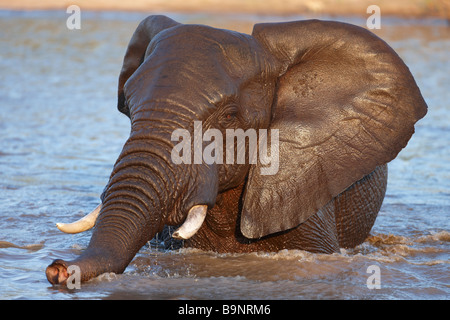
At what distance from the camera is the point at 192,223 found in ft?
17.0

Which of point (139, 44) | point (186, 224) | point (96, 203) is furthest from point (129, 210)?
point (96, 203)

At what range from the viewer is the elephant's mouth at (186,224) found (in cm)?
511

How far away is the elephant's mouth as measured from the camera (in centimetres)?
511

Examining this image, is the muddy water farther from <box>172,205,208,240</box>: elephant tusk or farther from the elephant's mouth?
<box>172,205,208,240</box>: elephant tusk

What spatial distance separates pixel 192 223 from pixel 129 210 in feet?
1.41

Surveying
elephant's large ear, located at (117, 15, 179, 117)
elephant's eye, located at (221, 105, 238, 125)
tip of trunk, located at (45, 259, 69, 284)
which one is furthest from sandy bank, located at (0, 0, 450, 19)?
tip of trunk, located at (45, 259, 69, 284)

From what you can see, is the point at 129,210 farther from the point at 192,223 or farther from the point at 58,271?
the point at 58,271

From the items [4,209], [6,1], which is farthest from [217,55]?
[6,1]

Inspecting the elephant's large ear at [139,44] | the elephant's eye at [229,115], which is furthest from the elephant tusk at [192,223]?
the elephant's large ear at [139,44]

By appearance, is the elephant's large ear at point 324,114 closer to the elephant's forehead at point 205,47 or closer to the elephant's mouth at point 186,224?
the elephant's forehead at point 205,47

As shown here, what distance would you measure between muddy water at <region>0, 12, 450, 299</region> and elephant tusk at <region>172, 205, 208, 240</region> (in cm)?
51
